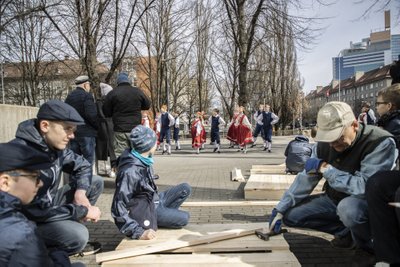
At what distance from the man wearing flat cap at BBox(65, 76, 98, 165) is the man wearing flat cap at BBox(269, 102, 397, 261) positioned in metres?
4.25

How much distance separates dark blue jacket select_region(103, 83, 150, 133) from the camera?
7473 millimetres

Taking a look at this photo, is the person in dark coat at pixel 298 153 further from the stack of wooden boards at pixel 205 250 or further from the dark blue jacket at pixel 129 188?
the dark blue jacket at pixel 129 188

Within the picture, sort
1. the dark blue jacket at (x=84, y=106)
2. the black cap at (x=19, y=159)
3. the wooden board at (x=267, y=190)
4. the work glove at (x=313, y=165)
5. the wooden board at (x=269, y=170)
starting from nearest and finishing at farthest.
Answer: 1. the black cap at (x=19, y=159)
2. the work glove at (x=313, y=165)
3. the wooden board at (x=267, y=190)
4. the dark blue jacket at (x=84, y=106)
5. the wooden board at (x=269, y=170)

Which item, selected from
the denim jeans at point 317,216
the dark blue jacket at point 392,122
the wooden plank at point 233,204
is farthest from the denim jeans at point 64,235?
the dark blue jacket at point 392,122

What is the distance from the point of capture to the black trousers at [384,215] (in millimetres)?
2867

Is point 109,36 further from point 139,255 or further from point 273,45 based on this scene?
point 273,45

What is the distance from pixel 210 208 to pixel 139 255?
302cm

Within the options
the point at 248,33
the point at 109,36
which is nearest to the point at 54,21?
the point at 109,36

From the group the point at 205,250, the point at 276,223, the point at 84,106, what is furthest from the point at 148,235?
the point at 84,106

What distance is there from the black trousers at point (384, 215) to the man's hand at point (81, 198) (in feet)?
7.86

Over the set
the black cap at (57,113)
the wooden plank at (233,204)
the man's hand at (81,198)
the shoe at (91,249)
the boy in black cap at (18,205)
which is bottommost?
the shoe at (91,249)

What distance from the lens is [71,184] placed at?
4.03 meters

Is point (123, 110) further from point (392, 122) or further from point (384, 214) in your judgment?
point (384, 214)

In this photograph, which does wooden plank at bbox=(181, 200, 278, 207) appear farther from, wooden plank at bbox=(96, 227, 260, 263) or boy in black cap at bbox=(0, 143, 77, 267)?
boy in black cap at bbox=(0, 143, 77, 267)
